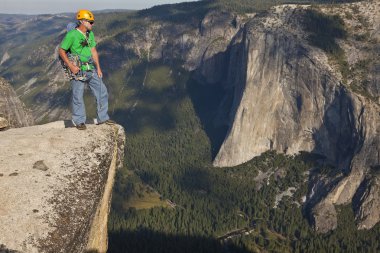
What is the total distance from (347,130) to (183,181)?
67.8 metres

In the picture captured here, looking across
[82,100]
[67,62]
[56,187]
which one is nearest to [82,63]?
[67,62]

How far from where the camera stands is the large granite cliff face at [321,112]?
159375 mm

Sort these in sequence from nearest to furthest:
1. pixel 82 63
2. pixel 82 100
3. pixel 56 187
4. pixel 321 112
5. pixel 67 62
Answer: pixel 56 187 → pixel 67 62 → pixel 82 63 → pixel 82 100 → pixel 321 112

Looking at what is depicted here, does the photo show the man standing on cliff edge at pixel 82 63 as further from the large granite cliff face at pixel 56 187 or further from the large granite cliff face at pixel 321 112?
the large granite cliff face at pixel 321 112

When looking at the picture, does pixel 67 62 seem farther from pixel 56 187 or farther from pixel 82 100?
pixel 56 187

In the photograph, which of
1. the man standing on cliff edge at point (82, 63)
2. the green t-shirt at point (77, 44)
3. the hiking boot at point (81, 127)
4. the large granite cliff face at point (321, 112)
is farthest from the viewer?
the large granite cliff face at point (321, 112)

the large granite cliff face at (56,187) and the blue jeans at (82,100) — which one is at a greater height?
the blue jeans at (82,100)

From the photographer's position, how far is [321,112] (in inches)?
7215

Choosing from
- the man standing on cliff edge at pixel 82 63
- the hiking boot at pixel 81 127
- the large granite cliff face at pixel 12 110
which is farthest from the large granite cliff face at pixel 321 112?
the hiking boot at pixel 81 127

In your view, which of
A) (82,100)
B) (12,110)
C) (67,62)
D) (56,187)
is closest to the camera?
(56,187)

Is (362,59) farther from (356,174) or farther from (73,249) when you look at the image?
(73,249)

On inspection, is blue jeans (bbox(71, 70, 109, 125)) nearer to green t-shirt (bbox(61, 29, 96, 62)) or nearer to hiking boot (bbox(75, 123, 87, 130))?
hiking boot (bbox(75, 123, 87, 130))

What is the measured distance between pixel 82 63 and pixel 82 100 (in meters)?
2.42

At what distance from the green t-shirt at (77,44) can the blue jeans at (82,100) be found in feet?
3.84
